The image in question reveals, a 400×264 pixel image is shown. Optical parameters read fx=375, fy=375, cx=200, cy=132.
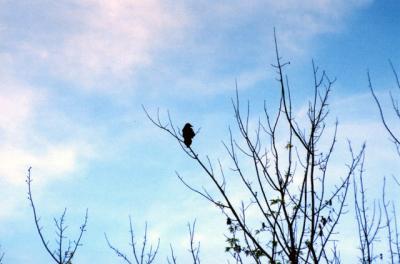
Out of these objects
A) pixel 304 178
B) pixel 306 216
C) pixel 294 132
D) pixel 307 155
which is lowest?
pixel 306 216

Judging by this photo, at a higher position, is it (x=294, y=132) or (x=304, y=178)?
(x=294, y=132)

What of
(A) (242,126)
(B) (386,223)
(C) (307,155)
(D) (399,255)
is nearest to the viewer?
(C) (307,155)

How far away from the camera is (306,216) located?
280 cm

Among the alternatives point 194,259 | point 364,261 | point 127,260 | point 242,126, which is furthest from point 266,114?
point 127,260

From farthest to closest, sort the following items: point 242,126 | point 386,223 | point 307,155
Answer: point 386,223 → point 242,126 → point 307,155

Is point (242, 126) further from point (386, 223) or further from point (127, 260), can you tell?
point (127, 260)

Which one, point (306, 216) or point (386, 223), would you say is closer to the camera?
point (306, 216)

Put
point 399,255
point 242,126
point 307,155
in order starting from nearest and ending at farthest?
point 307,155
point 242,126
point 399,255

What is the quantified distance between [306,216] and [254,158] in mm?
674

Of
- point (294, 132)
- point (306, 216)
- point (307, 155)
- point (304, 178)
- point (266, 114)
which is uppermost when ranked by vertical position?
point (266, 114)

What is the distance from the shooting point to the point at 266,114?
3.51m

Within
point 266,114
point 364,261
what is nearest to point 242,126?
point 266,114

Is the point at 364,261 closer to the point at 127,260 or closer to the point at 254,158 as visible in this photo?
the point at 254,158

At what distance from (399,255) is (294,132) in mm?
3262
